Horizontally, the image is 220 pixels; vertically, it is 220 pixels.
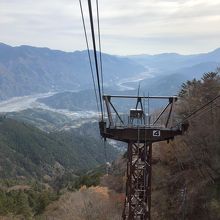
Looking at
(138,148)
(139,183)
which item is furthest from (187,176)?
(138,148)

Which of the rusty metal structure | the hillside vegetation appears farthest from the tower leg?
the hillside vegetation

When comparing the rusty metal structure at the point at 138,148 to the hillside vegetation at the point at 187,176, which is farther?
the hillside vegetation at the point at 187,176

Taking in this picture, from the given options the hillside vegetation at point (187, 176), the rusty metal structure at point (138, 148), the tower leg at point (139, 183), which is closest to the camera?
the rusty metal structure at point (138, 148)

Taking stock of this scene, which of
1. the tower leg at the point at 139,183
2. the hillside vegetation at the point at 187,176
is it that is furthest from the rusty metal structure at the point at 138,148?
the hillside vegetation at the point at 187,176

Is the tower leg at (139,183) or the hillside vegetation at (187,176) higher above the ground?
the tower leg at (139,183)

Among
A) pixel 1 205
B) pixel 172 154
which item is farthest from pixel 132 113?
pixel 1 205

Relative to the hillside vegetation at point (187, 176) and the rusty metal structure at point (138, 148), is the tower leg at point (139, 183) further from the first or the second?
the hillside vegetation at point (187, 176)

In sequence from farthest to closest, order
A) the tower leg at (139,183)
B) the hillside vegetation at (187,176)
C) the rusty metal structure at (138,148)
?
the hillside vegetation at (187,176)
the tower leg at (139,183)
the rusty metal structure at (138,148)

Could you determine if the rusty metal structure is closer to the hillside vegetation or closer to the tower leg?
the tower leg

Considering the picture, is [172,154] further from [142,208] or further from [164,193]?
[142,208]

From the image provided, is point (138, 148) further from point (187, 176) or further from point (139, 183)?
point (187, 176)
